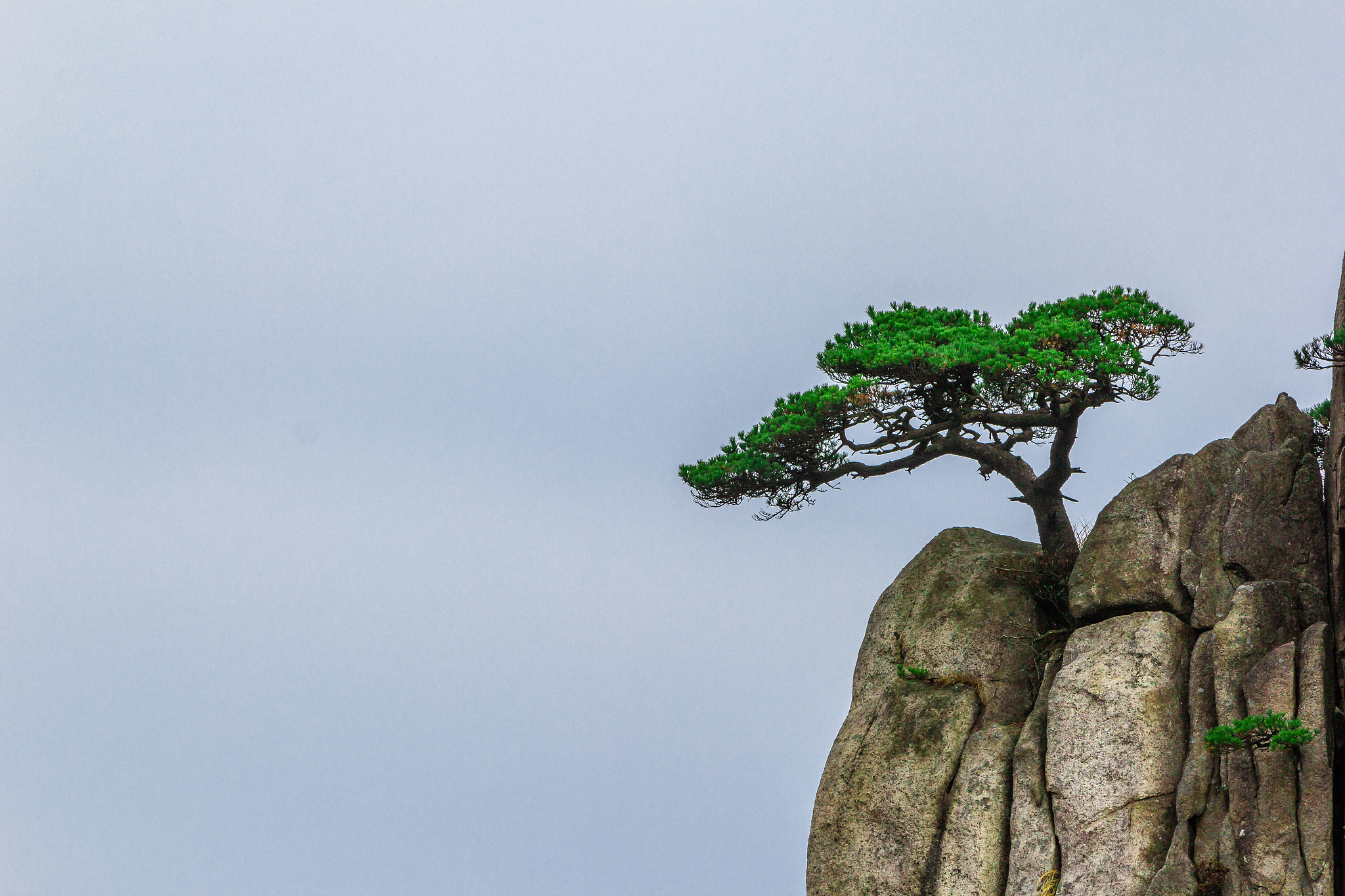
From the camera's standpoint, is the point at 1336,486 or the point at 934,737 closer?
the point at 1336,486

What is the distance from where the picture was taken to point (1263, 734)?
17.3 m

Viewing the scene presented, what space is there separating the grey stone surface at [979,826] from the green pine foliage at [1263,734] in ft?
11.5

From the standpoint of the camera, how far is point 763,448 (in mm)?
22984

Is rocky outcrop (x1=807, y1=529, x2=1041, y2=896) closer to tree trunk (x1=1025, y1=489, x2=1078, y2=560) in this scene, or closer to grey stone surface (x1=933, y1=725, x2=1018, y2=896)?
grey stone surface (x1=933, y1=725, x2=1018, y2=896)

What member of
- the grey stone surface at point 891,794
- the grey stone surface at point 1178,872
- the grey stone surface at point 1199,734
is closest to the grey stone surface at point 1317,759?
the grey stone surface at point 1199,734

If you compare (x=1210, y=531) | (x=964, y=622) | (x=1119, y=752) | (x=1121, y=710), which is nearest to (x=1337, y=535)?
(x=1210, y=531)

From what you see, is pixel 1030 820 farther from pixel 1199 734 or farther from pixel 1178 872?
pixel 1199 734

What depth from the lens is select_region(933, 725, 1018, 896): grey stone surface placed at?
64.5 feet

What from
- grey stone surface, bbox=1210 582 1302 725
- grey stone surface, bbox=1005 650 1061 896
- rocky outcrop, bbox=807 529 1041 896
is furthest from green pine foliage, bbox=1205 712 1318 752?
rocky outcrop, bbox=807 529 1041 896

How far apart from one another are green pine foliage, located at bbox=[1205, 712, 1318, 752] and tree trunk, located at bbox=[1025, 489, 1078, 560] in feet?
18.7

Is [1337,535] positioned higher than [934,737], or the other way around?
[1337,535]

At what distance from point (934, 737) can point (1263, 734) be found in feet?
17.6

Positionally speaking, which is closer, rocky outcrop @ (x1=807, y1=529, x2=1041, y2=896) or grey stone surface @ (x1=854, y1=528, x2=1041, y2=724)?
rocky outcrop @ (x1=807, y1=529, x2=1041, y2=896)

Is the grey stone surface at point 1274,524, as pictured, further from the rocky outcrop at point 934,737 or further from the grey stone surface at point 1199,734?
the rocky outcrop at point 934,737
